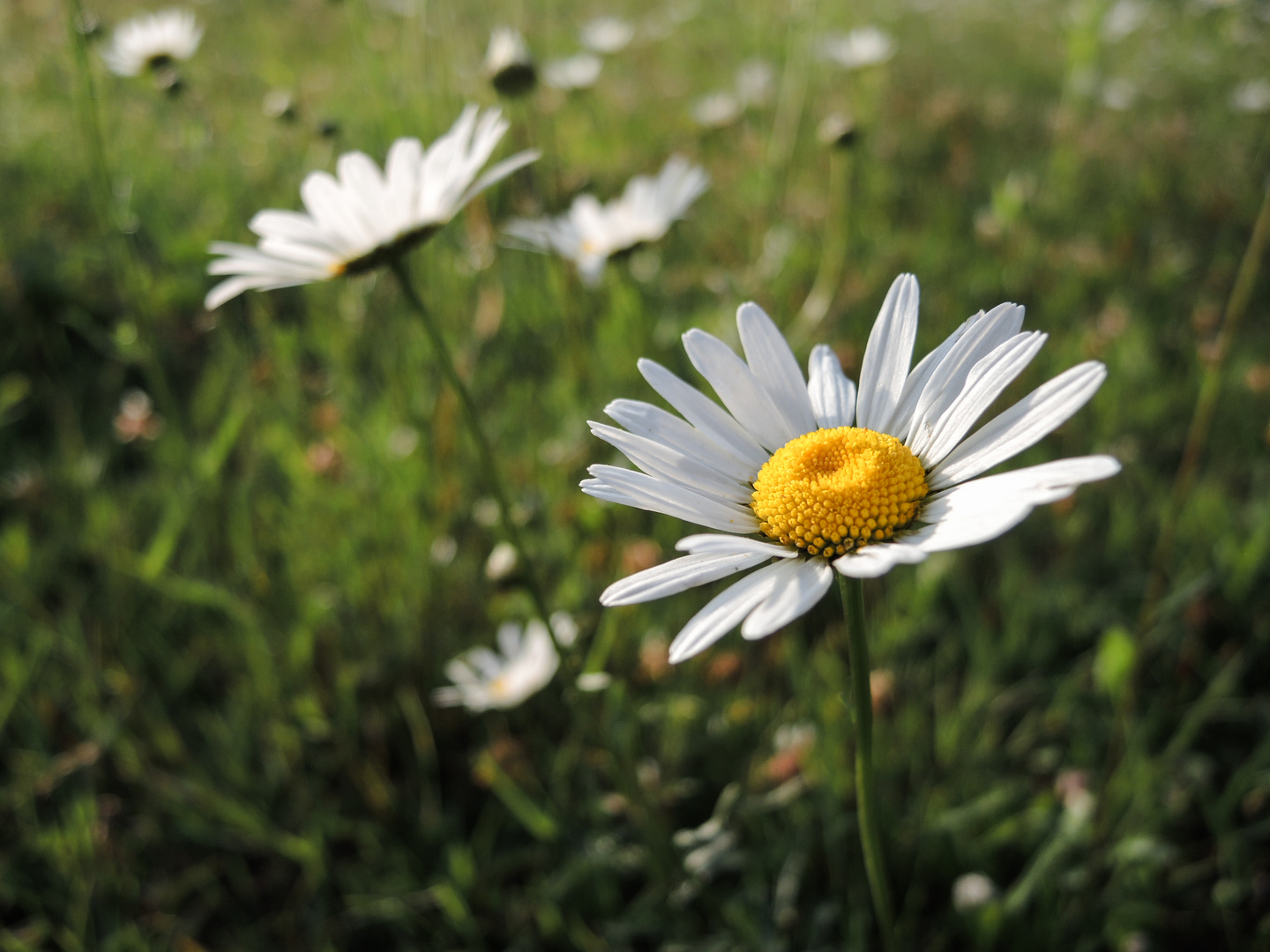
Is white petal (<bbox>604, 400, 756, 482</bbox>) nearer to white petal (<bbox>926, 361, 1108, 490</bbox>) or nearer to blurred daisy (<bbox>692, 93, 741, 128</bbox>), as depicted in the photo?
white petal (<bbox>926, 361, 1108, 490</bbox>)

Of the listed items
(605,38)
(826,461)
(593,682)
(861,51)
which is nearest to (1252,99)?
(861,51)

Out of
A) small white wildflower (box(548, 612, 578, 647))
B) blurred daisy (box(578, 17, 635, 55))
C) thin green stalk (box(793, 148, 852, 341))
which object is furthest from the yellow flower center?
blurred daisy (box(578, 17, 635, 55))

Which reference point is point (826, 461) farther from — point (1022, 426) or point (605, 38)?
point (605, 38)

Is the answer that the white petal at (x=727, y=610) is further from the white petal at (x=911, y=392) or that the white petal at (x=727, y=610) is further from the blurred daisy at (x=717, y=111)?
the blurred daisy at (x=717, y=111)

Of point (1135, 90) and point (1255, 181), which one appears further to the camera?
point (1135, 90)

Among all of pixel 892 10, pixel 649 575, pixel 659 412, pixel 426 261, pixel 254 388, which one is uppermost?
pixel 892 10

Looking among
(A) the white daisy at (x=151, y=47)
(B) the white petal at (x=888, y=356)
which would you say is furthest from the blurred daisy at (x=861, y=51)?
(B) the white petal at (x=888, y=356)

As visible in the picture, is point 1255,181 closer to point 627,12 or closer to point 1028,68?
point 1028,68

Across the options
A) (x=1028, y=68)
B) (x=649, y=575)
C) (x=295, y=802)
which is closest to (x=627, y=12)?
(x=1028, y=68)
